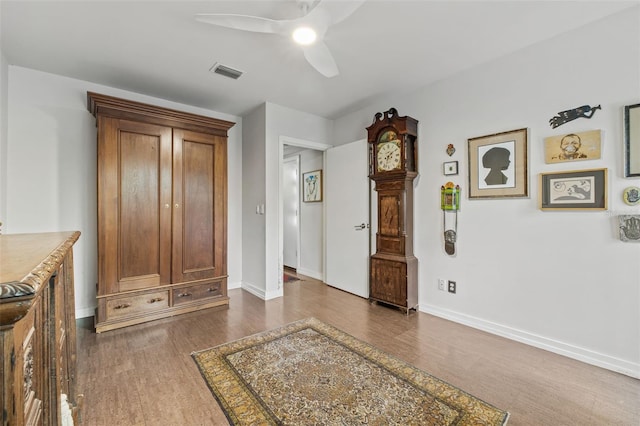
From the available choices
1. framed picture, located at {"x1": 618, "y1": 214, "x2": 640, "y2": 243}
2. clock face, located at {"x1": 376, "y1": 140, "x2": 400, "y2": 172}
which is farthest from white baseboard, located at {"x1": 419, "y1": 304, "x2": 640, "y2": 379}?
clock face, located at {"x1": 376, "y1": 140, "x2": 400, "y2": 172}

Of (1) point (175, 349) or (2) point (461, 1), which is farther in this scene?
(1) point (175, 349)

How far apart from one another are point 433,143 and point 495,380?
2.19 m

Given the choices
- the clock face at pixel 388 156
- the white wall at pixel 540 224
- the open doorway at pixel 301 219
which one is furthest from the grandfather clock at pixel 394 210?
the open doorway at pixel 301 219

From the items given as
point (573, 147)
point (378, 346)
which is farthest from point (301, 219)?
point (573, 147)

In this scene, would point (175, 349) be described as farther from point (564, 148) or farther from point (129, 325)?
point (564, 148)

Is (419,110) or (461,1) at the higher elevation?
(461,1)

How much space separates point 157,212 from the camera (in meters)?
2.95

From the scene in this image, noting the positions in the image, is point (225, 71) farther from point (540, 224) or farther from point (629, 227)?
point (629, 227)

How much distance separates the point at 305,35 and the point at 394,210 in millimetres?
2023

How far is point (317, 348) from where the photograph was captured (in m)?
2.31

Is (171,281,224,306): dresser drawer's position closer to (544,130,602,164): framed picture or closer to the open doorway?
the open doorway

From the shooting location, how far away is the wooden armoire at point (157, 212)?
2693 mm

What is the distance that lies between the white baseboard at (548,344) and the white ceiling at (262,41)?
2404 mm

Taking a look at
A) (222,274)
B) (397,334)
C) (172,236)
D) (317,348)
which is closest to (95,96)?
(172,236)
